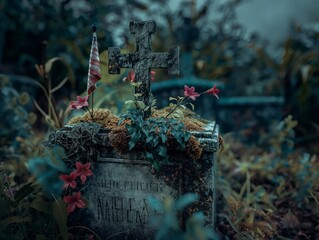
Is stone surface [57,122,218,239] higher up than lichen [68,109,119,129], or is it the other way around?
lichen [68,109,119,129]

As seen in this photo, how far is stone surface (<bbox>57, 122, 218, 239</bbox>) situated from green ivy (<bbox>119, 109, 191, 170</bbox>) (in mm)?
106

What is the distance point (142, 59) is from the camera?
6.13ft

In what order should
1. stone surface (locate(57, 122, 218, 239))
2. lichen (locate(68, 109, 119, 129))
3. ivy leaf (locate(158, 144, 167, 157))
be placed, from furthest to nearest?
lichen (locate(68, 109, 119, 129)) < stone surface (locate(57, 122, 218, 239)) < ivy leaf (locate(158, 144, 167, 157))

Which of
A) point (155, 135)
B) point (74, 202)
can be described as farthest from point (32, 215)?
point (155, 135)

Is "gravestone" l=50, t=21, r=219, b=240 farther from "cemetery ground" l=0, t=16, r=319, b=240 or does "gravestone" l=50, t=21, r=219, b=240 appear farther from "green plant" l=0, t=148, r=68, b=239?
"green plant" l=0, t=148, r=68, b=239

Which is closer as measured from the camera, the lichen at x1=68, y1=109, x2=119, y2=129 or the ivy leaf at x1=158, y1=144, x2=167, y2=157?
the ivy leaf at x1=158, y1=144, x2=167, y2=157

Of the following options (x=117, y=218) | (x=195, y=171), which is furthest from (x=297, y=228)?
(x=117, y=218)

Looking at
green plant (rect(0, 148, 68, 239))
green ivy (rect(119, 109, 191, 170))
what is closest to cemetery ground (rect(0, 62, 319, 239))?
green plant (rect(0, 148, 68, 239))

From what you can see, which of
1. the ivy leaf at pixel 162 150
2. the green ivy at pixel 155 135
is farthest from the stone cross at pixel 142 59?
the ivy leaf at pixel 162 150

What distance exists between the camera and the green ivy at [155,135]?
5.30 ft

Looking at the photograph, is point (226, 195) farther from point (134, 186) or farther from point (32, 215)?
point (32, 215)

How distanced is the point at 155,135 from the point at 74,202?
0.53 meters

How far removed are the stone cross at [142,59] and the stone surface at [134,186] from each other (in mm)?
290

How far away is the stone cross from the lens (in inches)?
72.1
